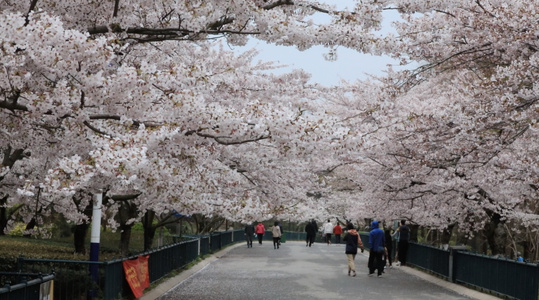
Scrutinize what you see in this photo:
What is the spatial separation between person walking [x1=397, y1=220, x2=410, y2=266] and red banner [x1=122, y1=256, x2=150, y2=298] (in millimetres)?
12100

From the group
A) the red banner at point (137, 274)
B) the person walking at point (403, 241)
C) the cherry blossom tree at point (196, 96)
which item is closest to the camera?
the cherry blossom tree at point (196, 96)

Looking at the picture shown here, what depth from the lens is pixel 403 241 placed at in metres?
26.2

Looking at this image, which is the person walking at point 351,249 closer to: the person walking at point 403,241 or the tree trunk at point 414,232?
the person walking at point 403,241

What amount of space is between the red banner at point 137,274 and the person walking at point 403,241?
12.1 m

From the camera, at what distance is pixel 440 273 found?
21.0m

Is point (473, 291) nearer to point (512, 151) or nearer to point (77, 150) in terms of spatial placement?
point (512, 151)

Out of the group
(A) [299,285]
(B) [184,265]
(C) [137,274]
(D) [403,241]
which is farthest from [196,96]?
(D) [403,241]

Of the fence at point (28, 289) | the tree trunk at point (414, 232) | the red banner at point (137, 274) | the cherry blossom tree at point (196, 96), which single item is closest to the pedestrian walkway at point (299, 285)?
the red banner at point (137, 274)

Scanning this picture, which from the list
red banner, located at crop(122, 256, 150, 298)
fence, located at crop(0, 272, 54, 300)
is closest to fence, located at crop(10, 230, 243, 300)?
red banner, located at crop(122, 256, 150, 298)

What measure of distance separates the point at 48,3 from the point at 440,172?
15072 millimetres

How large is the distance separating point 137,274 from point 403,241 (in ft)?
46.0

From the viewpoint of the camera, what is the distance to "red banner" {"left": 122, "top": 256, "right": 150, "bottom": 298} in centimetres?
1395

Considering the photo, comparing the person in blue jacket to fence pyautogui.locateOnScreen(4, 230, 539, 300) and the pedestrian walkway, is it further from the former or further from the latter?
fence pyautogui.locateOnScreen(4, 230, 539, 300)

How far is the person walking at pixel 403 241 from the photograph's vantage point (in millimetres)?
25297
